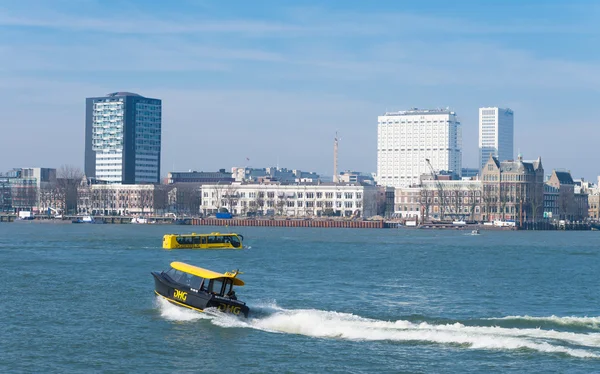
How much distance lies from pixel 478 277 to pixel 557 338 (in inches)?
1238

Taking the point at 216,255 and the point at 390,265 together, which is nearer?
the point at 390,265

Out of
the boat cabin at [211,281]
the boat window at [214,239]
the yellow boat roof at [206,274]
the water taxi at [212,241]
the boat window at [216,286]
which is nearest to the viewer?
the yellow boat roof at [206,274]

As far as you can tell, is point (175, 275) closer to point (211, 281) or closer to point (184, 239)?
point (211, 281)

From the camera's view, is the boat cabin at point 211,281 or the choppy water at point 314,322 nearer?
the choppy water at point 314,322

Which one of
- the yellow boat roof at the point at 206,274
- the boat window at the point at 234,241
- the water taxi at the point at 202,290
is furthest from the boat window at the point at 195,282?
the boat window at the point at 234,241

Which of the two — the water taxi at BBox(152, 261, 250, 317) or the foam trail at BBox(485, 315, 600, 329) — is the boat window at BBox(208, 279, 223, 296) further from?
the foam trail at BBox(485, 315, 600, 329)

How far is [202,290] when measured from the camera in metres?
45.7

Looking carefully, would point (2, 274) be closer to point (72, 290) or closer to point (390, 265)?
point (72, 290)

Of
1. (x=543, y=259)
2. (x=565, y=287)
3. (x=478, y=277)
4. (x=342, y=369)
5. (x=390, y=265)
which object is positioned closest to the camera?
(x=342, y=369)

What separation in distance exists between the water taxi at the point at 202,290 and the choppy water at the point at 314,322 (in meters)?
0.50

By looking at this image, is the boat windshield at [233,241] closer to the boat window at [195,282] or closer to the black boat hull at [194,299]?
the black boat hull at [194,299]

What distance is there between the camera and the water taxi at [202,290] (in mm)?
44656

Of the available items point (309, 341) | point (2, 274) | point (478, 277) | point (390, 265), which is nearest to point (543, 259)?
point (390, 265)

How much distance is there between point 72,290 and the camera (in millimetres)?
58625
